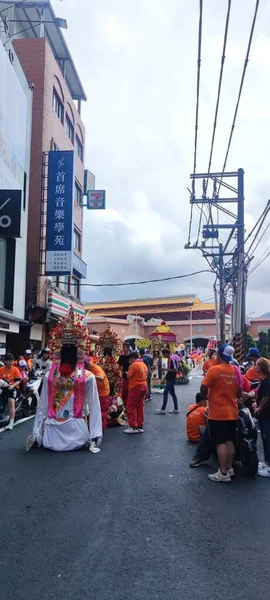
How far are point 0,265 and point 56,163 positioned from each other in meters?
6.67

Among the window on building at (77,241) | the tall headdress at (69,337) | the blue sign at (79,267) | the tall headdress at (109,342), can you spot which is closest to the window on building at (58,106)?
the window on building at (77,241)

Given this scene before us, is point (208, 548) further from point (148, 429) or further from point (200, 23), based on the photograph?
point (200, 23)

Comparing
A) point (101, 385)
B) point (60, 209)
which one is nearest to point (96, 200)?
point (60, 209)

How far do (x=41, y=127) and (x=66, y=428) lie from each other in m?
17.7

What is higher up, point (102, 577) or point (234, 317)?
point (234, 317)

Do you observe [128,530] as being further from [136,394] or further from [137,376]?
[137,376]

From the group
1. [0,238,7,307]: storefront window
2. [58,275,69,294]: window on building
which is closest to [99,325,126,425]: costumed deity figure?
[0,238,7,307]: storefront window

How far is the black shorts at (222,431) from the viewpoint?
5.77 meters

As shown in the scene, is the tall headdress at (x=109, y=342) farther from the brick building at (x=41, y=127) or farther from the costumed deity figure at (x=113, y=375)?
the brick building at (x=41, y=127)

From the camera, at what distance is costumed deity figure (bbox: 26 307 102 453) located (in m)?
7.20

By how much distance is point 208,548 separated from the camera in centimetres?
386

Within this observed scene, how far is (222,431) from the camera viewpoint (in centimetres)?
579

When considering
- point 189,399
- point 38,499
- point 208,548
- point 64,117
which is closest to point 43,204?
point 64,117

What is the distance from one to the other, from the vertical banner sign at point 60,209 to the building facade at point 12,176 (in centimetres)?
192
